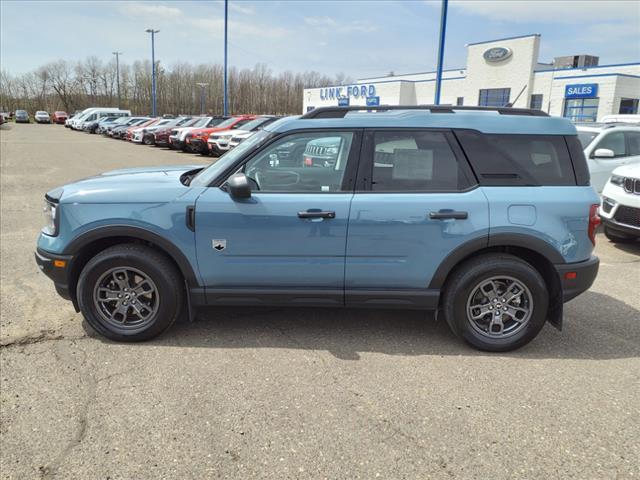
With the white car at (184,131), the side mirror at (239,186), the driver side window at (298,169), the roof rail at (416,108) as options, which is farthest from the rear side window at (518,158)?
the white car at (184,131)

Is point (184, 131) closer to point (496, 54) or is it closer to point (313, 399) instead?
point (313, 399)

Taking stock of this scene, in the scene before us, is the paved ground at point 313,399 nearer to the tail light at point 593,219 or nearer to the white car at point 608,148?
the tail light at point 593,219

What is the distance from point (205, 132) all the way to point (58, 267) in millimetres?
18408

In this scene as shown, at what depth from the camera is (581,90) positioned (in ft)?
111

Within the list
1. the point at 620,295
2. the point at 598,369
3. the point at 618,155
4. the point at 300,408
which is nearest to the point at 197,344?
the point at 300,408

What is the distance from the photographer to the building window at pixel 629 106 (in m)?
32.3

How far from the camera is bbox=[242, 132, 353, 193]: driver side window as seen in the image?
3896 mm

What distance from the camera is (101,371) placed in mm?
3562

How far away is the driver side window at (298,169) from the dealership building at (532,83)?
84.1 feet

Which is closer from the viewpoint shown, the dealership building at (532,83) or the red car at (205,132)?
the red car at (205,132)


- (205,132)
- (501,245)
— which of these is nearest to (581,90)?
(205,132)

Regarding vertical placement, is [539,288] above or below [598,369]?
above

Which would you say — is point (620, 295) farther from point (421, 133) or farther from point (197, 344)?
point (197, 344)

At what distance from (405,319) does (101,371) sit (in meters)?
2.54
